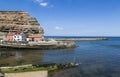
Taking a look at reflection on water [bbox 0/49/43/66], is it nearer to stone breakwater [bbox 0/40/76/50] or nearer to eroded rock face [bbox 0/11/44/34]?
stone breakwater [bbox 0/40/76/50]

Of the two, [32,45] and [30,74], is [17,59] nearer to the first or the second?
[30,74]

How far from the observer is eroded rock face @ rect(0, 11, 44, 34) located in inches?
5773

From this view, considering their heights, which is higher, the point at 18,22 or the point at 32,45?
the point at 18,22

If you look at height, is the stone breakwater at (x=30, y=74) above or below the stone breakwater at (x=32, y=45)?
below

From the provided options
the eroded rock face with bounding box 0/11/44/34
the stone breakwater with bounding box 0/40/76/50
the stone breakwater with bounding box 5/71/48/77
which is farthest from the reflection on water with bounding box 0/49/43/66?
the eroded rock face with bounding box 0/11/44/34

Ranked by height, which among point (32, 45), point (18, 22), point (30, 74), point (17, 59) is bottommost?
point (17, 59)

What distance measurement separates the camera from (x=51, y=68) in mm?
43469

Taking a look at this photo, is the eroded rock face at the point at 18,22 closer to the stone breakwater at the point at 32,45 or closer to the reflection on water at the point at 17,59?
the stone breakwater at the point at 32,45

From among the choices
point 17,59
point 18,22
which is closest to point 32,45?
point 17,59

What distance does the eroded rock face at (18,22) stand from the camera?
146625 millimetres

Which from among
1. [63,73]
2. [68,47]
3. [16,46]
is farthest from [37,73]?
[68,47]

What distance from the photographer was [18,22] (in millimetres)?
153500

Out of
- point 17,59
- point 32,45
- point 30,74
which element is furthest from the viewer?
point 32,45

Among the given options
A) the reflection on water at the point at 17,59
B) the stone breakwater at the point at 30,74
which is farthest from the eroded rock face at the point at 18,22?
the stone breakwater at the point at 30,74
